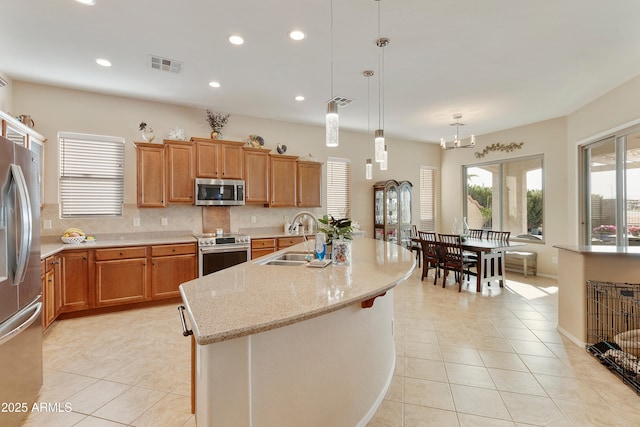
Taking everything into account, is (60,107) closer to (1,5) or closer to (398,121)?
(1,5)

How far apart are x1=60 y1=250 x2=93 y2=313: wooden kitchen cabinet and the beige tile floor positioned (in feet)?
0.69

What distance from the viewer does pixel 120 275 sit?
384cm

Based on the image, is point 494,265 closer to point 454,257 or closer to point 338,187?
point 454,257

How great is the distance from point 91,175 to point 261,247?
256 cm

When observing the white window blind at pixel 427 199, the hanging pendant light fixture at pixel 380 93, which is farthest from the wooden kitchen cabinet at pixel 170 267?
the white window blind at pixel 427 199

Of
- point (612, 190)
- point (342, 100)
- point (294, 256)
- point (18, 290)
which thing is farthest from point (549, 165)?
point (18, 290)

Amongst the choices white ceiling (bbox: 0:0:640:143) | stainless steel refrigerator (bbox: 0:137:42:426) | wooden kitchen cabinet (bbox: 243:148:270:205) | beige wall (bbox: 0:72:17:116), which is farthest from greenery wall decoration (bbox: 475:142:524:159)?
beige wall (bbox: 0:72:17:116)

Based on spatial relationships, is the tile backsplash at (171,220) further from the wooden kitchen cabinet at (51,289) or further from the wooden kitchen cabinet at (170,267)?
the wooden kitchen cabinet at (51,289)

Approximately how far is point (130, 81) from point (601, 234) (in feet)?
23.3

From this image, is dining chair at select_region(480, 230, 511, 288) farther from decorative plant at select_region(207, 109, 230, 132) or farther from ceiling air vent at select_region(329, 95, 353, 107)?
decorative plant at select_region(207, 109, 230, 132)

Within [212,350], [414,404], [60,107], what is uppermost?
[60,107]

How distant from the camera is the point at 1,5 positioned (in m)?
2.40

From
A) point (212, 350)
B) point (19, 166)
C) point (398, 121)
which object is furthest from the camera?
point (398, 121)

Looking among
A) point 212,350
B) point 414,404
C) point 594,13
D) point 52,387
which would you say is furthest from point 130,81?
point 594,13
